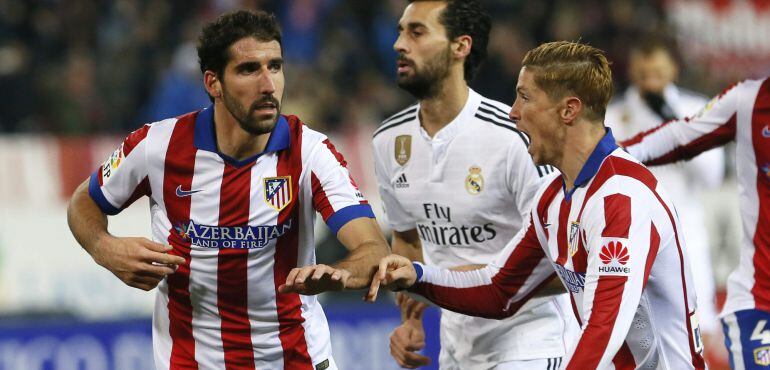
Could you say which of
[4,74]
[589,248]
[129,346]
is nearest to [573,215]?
[589,248]

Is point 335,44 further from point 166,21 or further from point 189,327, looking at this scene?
point 189,327

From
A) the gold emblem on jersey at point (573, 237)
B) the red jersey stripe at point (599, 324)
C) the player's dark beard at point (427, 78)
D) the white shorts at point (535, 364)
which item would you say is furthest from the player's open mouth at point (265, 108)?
the white shorts at point (535, 364)

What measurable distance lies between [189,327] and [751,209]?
253 centimetres

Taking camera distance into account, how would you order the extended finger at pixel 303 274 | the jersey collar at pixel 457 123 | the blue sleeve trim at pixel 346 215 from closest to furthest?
1. the extended finger at pixel 303 274
2. the blue sleeve trim at pixel 346 215
3. the jersey collar at pixel 457 123

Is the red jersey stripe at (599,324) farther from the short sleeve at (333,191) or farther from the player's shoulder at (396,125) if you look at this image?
the player's shoulder at (396,125)

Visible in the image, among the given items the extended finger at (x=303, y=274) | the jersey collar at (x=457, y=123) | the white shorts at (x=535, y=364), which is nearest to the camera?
the extended finger at (x=303, y=274)

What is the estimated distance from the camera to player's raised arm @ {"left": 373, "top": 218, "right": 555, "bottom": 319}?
482cm

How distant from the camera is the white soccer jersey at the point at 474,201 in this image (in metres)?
5.37

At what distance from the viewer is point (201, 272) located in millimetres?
4840

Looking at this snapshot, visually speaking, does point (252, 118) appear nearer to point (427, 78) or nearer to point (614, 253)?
point (427, 78)

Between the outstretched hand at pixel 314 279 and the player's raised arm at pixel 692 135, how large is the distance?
1934 mm

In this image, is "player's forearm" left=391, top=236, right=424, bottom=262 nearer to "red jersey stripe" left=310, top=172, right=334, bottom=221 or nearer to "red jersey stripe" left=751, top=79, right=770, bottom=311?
"red jersey stripe" left=310, top=172, right=334, bottom=221

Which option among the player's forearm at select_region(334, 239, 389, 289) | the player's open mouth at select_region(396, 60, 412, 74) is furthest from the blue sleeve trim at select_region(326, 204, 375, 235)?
the player's open mouth at select_region(396, 60, 412, 74)

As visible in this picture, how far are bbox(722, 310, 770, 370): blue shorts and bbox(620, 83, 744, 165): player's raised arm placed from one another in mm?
779
